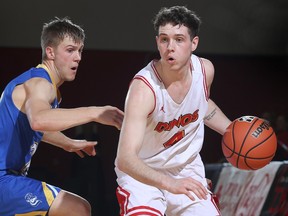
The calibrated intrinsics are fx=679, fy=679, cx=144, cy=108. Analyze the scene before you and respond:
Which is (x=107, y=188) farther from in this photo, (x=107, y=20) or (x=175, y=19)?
(x=175, y=19)

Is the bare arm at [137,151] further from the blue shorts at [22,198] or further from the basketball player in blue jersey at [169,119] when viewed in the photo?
the blue shorts at [22,198]

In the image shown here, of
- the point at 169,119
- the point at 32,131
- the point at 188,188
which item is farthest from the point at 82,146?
the point at 188,188

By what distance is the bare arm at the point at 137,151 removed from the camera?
3695 mm

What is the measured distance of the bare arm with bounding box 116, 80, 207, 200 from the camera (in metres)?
3.70

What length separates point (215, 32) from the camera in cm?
966

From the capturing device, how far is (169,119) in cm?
433

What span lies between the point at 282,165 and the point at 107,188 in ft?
11.2

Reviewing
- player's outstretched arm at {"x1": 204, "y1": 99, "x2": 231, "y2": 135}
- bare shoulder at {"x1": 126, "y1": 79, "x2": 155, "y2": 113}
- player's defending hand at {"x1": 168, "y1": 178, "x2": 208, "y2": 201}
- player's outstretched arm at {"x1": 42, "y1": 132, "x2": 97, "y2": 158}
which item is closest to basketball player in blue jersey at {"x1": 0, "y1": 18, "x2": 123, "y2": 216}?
bare shoulder at {"x1": 126, "y1": 79, "x2": 155, "y2": 113}

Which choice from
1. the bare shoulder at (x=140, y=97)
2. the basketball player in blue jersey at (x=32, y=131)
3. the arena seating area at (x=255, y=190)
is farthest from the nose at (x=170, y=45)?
the arena seating area at (x=255, y=190)

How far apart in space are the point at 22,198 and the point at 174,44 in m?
1.37

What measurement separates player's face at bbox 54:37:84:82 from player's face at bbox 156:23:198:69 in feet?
2.76

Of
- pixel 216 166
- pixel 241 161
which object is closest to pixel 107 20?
pixel 216 166

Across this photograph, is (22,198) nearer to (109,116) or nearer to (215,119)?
(109,116)

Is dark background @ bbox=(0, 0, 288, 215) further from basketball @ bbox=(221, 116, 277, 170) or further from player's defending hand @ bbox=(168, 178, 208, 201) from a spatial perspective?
player's defending hand @ bbox=(168, 178, 208, 201)
